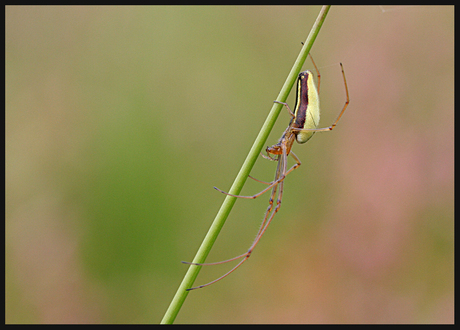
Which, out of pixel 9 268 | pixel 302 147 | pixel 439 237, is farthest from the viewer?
pixel 302 147

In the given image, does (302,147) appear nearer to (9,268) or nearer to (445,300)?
(445,300)

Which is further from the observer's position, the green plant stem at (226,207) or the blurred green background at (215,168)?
the blurred green background at (215,168)

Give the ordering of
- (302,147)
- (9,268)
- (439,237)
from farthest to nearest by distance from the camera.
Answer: (302,147) → (439,237) → (9,268)

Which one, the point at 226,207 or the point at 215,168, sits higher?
the point at 226,207

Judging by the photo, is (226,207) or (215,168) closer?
(226,207)

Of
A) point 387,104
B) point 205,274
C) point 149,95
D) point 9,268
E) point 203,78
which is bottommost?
point 9,268

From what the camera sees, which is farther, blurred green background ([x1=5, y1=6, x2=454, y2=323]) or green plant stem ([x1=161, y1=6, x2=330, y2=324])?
blurred green background ([x1=5, y1=6, x2=454, y2=323])

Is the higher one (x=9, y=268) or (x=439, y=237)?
(x=439, y=237)

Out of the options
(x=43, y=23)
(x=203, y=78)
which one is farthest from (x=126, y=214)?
(x=43, y=23)
